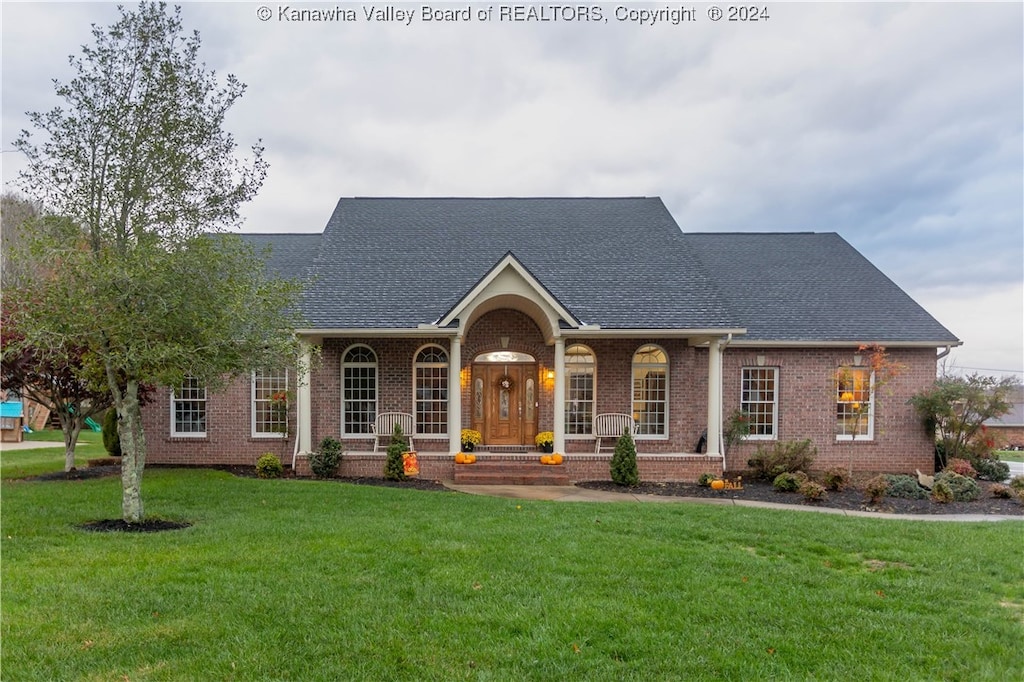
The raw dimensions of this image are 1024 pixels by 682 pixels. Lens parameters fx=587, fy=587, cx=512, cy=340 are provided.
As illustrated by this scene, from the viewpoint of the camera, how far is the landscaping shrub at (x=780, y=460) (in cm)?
1341

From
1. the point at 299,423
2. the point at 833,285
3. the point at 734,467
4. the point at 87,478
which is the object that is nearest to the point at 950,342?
the point at 833,285

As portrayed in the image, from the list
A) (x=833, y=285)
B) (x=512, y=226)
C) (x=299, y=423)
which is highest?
(x=512, y=226)

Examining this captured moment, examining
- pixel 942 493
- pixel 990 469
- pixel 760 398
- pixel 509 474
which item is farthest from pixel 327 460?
pixel 990 469

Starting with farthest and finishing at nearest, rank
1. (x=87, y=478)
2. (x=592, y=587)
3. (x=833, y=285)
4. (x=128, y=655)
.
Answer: (x=833, y=285) < (x=87, y=478) < (x=592, y=587) < (x=128, y=655)

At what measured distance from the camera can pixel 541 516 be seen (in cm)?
865

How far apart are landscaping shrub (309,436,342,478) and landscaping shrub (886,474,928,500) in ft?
37.6

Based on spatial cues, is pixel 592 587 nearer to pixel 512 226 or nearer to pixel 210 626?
pixel 210 626

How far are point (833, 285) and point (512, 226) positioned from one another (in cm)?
951

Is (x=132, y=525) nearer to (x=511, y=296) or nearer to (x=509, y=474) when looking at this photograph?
(x=509, y=474)

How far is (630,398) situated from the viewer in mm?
14906

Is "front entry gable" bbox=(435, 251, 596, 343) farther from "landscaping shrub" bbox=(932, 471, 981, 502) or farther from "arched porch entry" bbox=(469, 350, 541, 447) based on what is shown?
"landscaping shrub" bbox=(932, 471, 981, 502)

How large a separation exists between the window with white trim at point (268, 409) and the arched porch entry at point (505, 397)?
4.86 metres

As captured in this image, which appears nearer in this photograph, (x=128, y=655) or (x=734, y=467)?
(x=128, y=655)

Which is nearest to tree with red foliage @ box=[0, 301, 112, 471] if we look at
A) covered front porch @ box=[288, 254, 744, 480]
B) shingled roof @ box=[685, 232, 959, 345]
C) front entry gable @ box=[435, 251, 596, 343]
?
covered front porch @ box=[288, 254, 744, 480]
